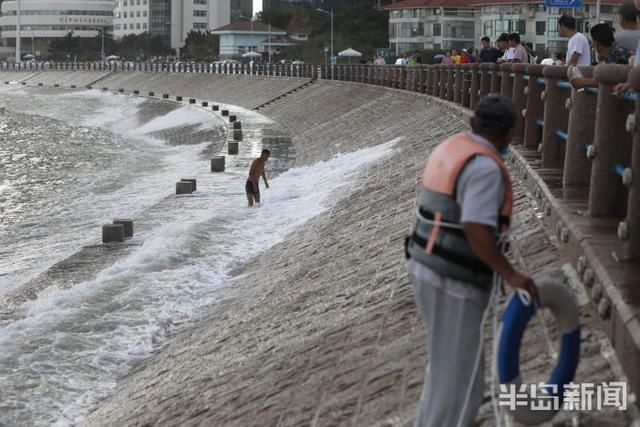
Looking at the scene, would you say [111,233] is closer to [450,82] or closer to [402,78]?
[450,82]

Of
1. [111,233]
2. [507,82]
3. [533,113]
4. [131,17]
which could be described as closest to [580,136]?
[533,113]

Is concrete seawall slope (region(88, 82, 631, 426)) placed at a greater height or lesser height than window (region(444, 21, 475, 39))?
lesser

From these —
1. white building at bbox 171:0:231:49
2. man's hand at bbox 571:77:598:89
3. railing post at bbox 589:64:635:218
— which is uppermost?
white building at bbox 171:0:231:49

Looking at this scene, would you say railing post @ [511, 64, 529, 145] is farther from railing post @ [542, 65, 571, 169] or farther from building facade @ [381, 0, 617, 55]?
building facade @ [381, 0, 617, 55]

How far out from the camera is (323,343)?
804cm

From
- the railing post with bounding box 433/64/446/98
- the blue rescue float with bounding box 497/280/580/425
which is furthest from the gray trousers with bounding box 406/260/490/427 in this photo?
the railing post with bounding box 433/64/446/98

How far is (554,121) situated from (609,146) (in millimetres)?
3640

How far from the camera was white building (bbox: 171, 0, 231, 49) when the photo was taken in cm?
15400

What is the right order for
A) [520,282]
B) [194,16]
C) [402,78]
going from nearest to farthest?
[520,282] < [402,78] < [194,16]

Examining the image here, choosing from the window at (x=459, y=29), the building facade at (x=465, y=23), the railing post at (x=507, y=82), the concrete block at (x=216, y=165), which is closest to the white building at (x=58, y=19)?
the building facade at (x=465, y=23)

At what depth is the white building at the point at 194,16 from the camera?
154 meters

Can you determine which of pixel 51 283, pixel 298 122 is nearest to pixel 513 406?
pixel 51 283

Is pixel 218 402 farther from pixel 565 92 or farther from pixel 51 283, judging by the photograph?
pixel 51 283

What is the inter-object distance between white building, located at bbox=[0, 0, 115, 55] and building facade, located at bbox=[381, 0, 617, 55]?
8343cm
